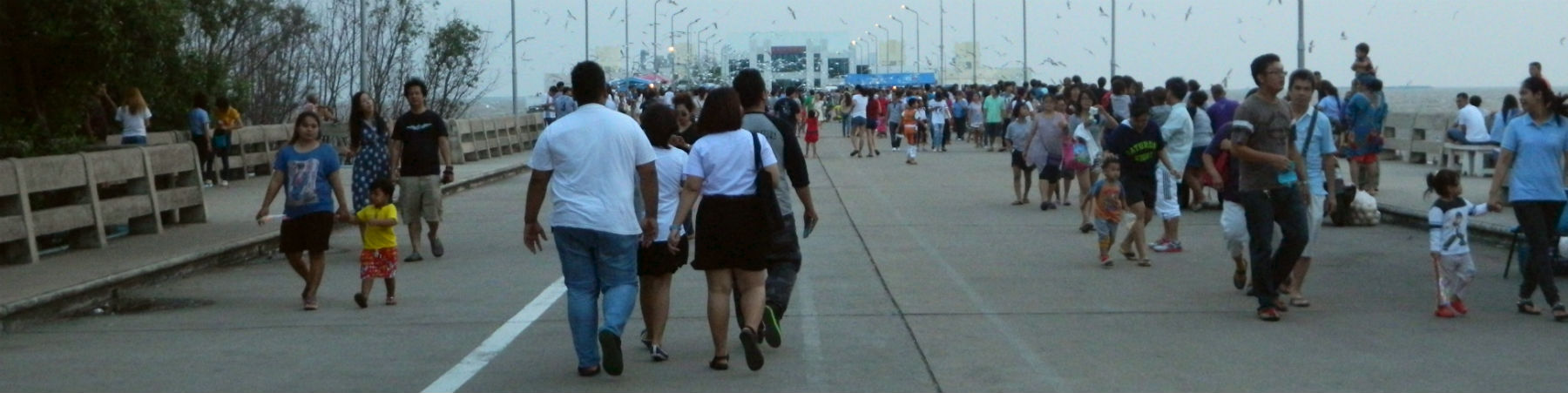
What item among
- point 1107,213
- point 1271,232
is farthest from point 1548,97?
point 1107,213

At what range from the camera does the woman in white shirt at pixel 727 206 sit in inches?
331

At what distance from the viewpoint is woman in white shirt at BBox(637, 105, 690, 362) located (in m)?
8.55

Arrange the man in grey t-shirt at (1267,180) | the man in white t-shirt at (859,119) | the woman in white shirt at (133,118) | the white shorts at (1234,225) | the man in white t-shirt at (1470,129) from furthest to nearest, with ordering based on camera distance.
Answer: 1. the man in white t-shirt at (859,119)
2. the man in white t-shirt at (1470,129)
3. the woman in white shirt at (133,118)
4. the white shorts at (1234,225)
5. the man in grey t-shirt at (1267,180)

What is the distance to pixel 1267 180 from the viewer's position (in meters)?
10.3

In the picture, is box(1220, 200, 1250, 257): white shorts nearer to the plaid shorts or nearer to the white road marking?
the white road marking

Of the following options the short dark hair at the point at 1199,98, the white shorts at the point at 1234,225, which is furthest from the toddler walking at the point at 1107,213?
the short dark hair at the point at 1199,98

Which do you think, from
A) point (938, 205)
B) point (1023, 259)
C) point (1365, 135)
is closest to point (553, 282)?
point (1023, 259)

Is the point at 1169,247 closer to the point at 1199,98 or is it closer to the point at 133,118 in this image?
the point at 1199,98

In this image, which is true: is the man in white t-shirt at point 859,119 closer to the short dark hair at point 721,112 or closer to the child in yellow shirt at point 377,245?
the child in yellow shirt at point 377,245

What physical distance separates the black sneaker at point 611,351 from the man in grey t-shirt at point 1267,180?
13.3ft

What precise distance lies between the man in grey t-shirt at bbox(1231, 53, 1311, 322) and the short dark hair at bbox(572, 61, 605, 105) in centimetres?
400

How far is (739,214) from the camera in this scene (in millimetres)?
8438

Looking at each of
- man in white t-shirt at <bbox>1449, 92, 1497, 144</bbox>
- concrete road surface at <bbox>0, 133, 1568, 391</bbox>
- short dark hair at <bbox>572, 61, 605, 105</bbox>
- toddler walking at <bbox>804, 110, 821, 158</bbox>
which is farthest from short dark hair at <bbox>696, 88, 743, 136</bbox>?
toddler walking at <bbox>804, 110, 821, 158</bbox>

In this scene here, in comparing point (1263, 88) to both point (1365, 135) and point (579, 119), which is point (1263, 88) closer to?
point (579, 119)
